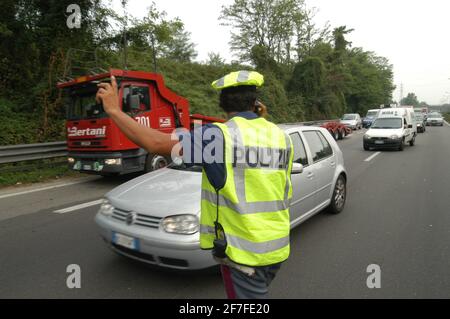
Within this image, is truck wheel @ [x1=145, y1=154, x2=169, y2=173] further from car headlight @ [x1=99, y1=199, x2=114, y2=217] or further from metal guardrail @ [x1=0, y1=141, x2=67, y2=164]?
car headlight @ [x1=99, y1=199, x2=114, y2=217]

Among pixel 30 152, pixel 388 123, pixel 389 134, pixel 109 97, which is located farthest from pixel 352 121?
pixel 109 97

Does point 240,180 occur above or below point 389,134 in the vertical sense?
above

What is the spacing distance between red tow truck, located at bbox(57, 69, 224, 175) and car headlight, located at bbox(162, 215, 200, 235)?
4535 millimetres

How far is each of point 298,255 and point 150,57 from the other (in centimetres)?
1786

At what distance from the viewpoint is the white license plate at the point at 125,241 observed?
3275mm

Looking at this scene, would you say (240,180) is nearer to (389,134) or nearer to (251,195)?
(251,195)

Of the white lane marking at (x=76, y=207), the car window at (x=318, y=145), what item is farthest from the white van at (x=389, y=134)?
the white lane marking at (x=76, y=207)

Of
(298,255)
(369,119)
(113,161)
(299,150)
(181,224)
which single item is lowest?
(298,255)

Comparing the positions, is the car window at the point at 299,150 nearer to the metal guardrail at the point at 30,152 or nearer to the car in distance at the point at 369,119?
the metal guardrail at the point at 30,152

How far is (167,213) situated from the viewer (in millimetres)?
3238
